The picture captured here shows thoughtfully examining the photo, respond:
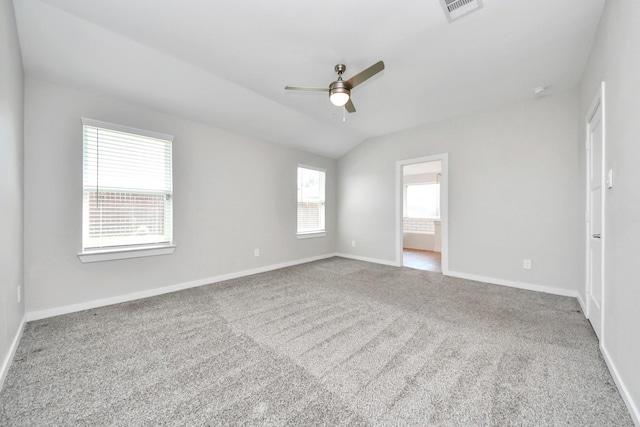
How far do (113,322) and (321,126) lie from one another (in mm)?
3862

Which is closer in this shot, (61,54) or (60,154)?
(61,54)

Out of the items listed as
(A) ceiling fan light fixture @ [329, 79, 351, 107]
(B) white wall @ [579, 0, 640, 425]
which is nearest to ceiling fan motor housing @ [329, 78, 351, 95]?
(A) ceiling fan light fixture @ [329, 79, 351, 107]

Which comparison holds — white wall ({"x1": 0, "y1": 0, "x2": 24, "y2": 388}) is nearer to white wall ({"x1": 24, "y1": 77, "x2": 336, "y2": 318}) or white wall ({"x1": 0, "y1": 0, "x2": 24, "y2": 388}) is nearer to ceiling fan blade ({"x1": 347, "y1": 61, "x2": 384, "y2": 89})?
white wall ({"x1": 24, "y1": 77, "x2": 336, "y2": 318})

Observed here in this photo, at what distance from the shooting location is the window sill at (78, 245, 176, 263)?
2.74 metres

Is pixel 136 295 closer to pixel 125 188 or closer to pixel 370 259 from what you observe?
pixel 125 188

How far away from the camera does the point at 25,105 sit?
2.42m

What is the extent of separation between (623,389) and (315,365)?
1782 mm

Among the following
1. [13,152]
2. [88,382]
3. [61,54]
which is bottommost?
[88,382]

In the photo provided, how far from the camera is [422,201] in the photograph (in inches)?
305

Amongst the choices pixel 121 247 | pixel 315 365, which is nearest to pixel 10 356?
pixel 121 247

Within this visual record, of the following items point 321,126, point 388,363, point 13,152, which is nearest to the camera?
point 388,363

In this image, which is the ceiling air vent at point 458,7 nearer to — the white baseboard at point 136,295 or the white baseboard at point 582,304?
the white baseboard at point 582,304

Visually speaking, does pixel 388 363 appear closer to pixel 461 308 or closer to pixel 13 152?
pixel 461 308

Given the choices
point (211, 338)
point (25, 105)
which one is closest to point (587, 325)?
point (211, 338)
